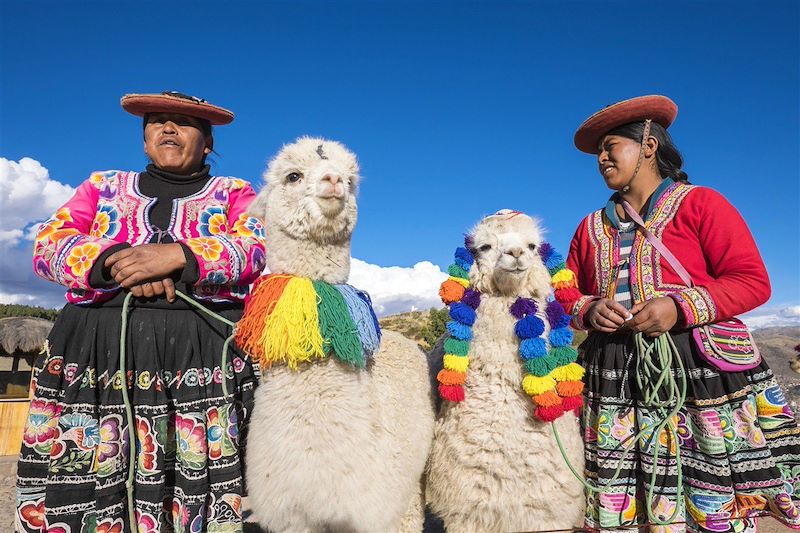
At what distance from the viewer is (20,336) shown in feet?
30.6

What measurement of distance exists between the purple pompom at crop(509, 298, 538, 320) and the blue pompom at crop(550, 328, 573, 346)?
0.44 feet

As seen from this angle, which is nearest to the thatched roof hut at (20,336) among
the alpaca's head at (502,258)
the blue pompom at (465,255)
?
the blue pompom at (465,255)

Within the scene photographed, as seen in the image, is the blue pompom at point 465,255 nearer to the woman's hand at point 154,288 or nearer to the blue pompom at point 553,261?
the blue pompom at point 553,261

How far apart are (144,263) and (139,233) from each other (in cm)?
26

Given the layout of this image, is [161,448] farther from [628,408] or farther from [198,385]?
[628,408]

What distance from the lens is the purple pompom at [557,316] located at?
2.26m

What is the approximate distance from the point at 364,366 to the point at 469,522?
0.86m

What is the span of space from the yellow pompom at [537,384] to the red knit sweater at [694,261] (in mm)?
329

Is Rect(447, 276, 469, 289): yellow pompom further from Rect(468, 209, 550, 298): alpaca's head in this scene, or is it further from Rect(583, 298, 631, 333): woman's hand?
Rect(583, 298, 631, 333): woman's hand

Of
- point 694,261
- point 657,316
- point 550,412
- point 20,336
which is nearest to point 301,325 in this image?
point 550,412

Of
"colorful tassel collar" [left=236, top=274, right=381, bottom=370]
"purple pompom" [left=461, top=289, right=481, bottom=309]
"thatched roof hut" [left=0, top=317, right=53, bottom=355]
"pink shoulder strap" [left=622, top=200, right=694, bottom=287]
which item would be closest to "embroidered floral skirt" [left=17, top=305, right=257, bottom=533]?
"colorful tassel collar" [left=236, top=274, right=381, bottom=370]

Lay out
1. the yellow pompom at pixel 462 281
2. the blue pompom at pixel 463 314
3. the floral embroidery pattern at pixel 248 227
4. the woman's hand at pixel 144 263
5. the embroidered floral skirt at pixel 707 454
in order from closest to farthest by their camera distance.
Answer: the woman's hand at pixel 144 263, the embroidered floral skirt at pixel 707 454, the floral embroidery pattern at pixel 248 227, the blue pompom at pixel 463 314, the yellow pompom at pixel 462 281

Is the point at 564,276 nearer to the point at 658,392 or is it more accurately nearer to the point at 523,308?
the point at 523,308

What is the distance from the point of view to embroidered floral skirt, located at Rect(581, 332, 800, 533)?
6.25 ft
